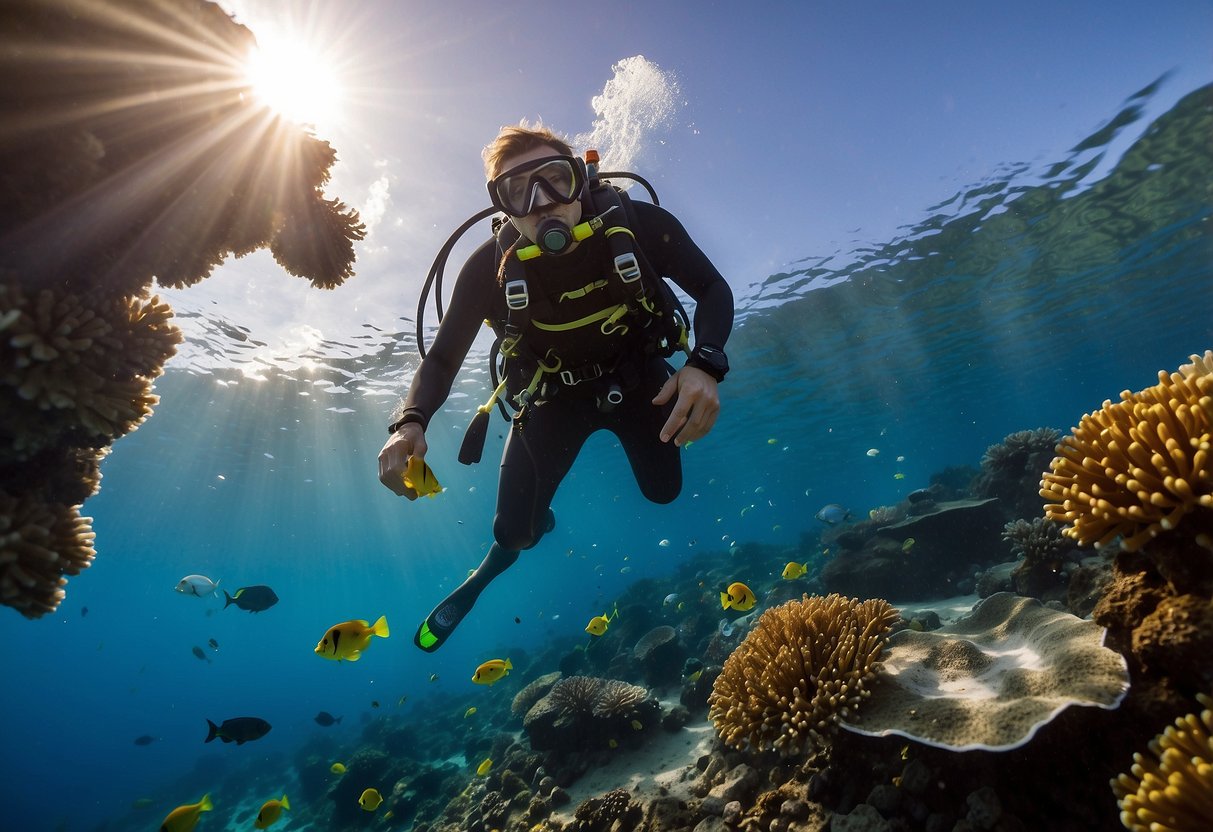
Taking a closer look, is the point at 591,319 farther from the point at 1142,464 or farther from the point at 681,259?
the point at 1142,464

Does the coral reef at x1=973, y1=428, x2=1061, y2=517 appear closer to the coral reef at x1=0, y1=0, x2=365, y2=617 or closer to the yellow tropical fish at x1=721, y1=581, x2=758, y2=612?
the yellow tropical fish at x1=721, y1=581, x2=758, y2=612

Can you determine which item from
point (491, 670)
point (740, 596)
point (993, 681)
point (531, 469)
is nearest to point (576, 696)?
point (491, 670)

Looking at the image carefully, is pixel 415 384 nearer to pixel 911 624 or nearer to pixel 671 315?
pixel 671 315

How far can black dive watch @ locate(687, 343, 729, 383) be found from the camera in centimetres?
333

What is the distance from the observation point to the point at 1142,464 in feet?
7.72

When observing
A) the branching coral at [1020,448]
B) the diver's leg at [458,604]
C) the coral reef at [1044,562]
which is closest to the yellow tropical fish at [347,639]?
the diver's leg at [458,604]

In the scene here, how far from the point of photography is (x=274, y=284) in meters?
15.7

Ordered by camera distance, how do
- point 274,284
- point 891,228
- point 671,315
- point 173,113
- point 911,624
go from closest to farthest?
point 173,113, point 671,315, point 911,624, point 274,284, point 891,228

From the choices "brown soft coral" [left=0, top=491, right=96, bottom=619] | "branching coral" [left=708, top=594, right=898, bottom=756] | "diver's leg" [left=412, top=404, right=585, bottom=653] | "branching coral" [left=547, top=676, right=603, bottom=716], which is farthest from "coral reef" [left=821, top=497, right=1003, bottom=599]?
"brown soft coral" [left=0, top=491, right=96, bottom=619]

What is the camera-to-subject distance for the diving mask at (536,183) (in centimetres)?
436

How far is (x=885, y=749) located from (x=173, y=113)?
6.57 meters

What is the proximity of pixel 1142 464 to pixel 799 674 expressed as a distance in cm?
206

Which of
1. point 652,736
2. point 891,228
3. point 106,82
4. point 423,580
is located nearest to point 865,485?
point 891,228

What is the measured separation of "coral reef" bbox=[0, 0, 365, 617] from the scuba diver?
170 cm
